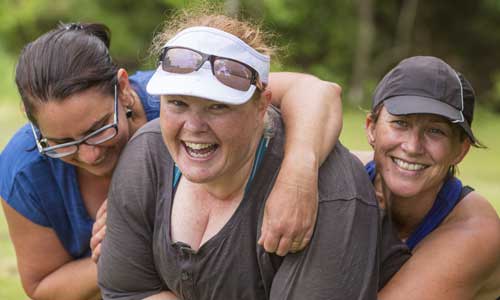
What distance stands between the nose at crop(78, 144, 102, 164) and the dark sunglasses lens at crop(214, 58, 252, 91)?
0.81 m

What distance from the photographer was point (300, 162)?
2807 mm

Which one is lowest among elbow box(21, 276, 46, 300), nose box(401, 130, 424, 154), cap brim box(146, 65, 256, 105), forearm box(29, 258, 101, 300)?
elbow box(21, 276, 46, 300)

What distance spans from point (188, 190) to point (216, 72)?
58cm

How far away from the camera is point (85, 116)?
324 cm

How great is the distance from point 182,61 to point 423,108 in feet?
3.33

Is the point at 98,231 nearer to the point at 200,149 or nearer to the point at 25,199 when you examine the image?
the point at 25,199

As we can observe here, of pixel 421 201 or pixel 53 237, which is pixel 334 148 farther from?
pixel 53 237

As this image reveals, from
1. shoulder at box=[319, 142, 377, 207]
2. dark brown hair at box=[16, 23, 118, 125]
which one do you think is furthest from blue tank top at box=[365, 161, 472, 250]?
dark brown hair at box=[16, 23, 118, 125]

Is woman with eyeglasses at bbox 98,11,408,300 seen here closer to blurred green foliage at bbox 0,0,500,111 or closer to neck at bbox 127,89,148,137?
neck at bbox 127,89,148,137

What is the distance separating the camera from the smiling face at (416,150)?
3.21m

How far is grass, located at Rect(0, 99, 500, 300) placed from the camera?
574 cm

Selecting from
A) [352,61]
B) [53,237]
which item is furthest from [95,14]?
[53,237]

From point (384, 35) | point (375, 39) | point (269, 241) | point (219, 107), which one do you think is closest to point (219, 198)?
point (269, 241)

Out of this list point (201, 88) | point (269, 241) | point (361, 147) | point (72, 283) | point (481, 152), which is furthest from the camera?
point (481, 152)
